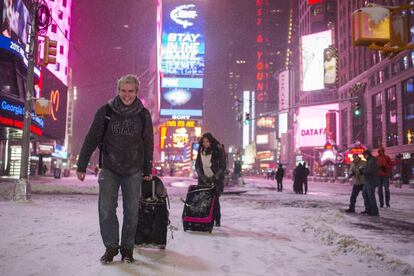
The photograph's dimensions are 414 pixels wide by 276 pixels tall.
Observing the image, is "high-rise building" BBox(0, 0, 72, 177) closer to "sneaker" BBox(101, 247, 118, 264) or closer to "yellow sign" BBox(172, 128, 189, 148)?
"sneaker" BBox(101, 247, 118, 264)

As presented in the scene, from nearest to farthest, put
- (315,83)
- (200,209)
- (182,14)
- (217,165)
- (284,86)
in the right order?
(200,209) → (217,165) → (315,83) → (284,86) → (182,14)

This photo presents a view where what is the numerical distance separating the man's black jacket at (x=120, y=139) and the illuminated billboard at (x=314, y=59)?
81886 millimetres

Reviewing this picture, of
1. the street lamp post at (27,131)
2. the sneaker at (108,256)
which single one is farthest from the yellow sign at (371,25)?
the street lamp post at (27,131)

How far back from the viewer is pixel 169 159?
119438 millimetres

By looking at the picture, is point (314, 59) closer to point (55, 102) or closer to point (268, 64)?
point (55, 102)

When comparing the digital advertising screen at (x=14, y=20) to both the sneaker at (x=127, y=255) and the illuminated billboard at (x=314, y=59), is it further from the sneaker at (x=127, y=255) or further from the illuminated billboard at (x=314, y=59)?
the illuminated billboard at (x=314, y=59)

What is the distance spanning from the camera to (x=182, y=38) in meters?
121

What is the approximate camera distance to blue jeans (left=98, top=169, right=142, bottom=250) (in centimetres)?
Result: 436

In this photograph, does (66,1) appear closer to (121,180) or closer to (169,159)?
(121,180)

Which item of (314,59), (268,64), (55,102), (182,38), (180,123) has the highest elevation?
(268,64)

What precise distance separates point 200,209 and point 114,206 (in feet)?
8.94

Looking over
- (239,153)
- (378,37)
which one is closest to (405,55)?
(239,153)

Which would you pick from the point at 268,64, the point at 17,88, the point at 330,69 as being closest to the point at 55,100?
the point at 17,88

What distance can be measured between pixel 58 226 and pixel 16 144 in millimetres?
31749
